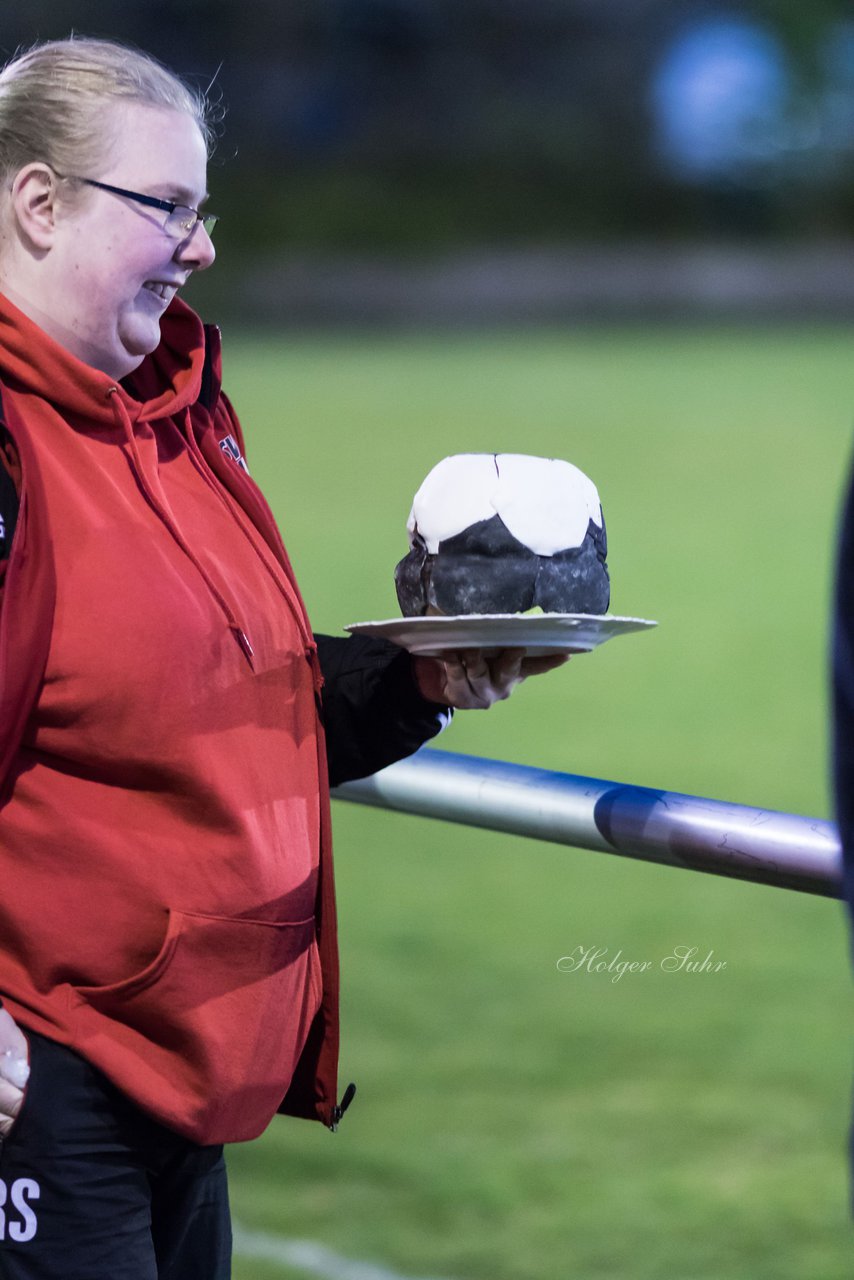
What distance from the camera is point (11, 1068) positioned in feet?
4.96

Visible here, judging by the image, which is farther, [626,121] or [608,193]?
[626,121]

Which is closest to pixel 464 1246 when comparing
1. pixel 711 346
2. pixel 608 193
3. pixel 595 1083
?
pixel 595 1083

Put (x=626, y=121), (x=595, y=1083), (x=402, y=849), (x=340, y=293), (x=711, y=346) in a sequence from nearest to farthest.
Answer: (x=595, y=1083)
(x=402, y=849)
(x=711, y=346)
(x=340, y=293)
(x=626, y=121)

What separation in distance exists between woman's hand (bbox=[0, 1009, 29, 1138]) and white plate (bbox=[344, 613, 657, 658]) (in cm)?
43

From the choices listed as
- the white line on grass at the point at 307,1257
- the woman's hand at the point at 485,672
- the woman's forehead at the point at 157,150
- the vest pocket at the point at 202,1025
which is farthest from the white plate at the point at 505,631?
the white line on grass at the point at 307,1257

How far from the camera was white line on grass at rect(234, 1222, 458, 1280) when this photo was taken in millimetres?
2799

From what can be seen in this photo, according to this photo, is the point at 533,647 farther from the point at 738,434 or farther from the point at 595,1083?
the point at 738,434

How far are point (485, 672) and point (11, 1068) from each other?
507 millimetres

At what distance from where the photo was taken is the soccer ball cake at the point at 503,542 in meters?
1.61

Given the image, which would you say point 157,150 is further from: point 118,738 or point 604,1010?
point 604,1010

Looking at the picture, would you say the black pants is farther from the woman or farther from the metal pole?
the metal pole

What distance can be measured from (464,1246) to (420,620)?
174cm

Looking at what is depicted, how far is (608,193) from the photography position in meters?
34.1
